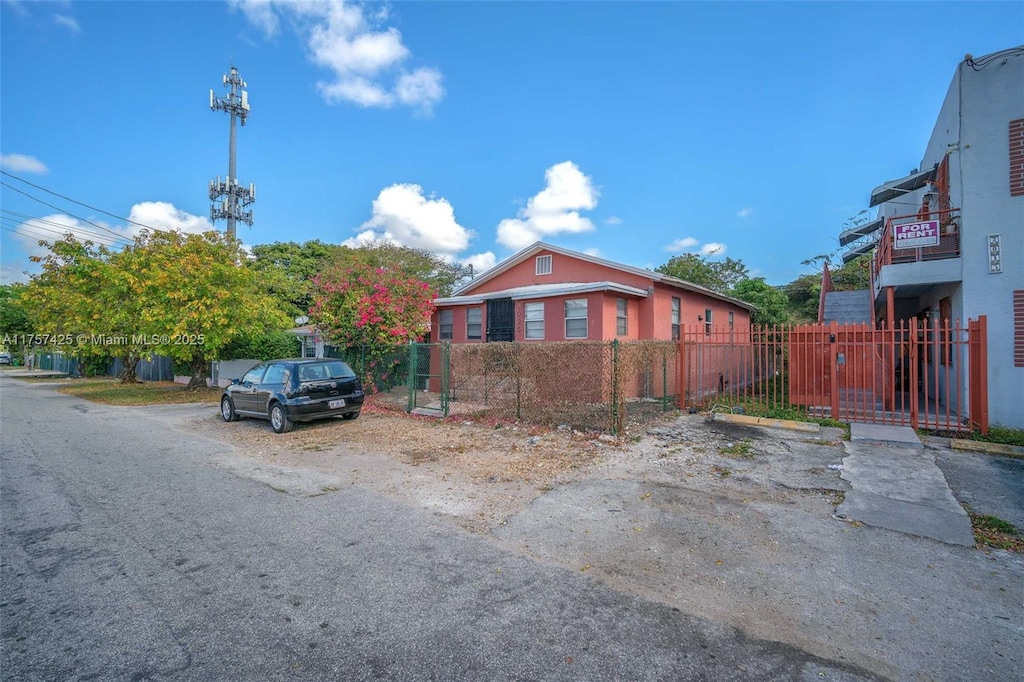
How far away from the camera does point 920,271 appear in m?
9.80

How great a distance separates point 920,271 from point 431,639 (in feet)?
39.4

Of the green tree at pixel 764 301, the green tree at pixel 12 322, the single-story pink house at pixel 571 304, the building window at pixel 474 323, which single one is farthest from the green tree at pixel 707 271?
the green tree at pixel 12 322

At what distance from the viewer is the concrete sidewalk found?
4475 millimetres

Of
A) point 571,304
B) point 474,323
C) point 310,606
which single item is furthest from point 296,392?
point 571,304

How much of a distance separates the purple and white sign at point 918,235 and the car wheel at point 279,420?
13.5 m

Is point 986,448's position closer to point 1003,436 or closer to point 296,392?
point 1003,436

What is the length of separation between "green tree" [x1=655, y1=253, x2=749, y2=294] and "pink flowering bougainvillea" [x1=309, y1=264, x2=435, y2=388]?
19.5 metres

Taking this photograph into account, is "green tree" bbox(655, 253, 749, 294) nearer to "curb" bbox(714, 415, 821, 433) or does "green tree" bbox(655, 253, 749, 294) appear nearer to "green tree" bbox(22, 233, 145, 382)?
"curb" bbox(714, 415, 821, 433)

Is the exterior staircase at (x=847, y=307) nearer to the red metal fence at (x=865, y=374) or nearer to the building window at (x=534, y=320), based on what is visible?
the red metal fence at (x=865, y=374)

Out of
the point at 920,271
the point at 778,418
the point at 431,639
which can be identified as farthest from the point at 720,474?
the point at 920,271

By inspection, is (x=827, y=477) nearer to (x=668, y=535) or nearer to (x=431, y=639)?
(x=668, y=535)

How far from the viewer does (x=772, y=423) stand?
912 centimetres

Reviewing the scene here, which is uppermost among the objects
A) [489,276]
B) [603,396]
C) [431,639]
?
[489,276]

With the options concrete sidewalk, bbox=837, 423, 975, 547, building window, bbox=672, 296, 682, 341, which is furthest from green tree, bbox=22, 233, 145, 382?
concrete sidewalk, bbox=837, 423, 975, 547
